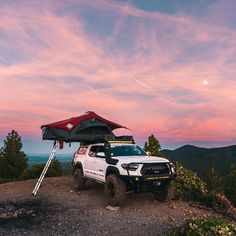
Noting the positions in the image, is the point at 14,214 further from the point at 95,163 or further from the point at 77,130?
the point at 77,130

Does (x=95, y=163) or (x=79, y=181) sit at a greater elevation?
(x=95, y=163)

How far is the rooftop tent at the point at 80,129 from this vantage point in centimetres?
1692

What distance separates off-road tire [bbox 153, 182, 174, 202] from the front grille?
0.78 meters

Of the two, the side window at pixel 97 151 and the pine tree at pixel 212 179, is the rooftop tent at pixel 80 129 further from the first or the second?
the pine tree at pixel 212 179

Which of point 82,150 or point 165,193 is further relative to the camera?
point 82,150

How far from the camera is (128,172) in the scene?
12875mm

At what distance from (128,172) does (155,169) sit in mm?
1089

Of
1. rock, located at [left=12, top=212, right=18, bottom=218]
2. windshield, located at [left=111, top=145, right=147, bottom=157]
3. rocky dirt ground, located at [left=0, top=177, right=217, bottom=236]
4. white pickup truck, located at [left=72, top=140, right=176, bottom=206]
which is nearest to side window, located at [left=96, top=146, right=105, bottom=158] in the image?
white pickup truck, located at [left=72, top=140, right=176, bottom=206]

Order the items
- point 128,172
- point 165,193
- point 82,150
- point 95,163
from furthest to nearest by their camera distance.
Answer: point 82,150
point 95,163
point 165,193
point 128,172

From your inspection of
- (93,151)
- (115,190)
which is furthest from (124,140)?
(115,190)

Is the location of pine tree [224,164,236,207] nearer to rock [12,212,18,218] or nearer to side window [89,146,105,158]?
side window [89,146,105,158]

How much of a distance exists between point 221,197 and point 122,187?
4.58 m

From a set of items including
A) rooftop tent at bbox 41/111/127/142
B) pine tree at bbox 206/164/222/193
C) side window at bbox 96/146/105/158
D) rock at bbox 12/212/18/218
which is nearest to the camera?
rock at bbox 12/212/18/218

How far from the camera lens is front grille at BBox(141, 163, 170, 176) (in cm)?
1290
